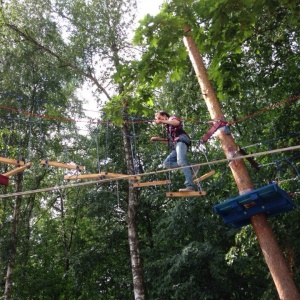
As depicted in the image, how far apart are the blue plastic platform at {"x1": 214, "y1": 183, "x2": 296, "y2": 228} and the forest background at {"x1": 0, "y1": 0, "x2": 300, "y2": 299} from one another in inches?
73.5

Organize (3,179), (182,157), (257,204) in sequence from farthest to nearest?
1. (182,157)
2. (3,179)
3. (257,204)

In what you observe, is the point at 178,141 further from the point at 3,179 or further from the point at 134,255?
the point at 134,255

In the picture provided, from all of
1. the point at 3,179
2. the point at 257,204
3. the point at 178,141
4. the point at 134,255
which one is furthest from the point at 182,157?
the point at 134,255

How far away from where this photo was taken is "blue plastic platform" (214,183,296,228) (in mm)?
4133

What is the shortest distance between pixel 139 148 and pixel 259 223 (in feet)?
25.3

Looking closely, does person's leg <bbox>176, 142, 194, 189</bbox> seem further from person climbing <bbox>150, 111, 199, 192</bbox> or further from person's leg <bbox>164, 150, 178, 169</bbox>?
person's leg <bbox>164, 150, 178, 169</bbox>

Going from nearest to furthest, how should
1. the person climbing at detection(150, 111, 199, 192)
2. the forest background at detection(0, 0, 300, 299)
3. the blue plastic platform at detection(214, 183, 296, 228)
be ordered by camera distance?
the blue plastic platform at detection(214, 183, 296, 228), the person climbing at detection(150, 111, 199, 192), the forest background at detection(0, 0, 300, 299)

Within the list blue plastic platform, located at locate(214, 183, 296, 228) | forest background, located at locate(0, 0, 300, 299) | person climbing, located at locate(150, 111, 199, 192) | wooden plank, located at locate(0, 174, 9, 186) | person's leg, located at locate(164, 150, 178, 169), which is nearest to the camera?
blue plastic platform, located at locate(214, 183, 296, 228)

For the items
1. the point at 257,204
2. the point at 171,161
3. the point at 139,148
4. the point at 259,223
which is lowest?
the point at 259,223

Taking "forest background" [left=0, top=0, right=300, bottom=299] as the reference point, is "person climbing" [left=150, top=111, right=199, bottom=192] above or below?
below

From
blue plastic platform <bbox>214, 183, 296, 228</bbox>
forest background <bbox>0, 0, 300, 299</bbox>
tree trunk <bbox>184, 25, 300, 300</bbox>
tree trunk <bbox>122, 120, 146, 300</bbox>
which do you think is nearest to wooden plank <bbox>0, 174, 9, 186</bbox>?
forest background <bbox>0, 0, 300, 299</bbox>

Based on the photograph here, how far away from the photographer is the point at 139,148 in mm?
11953

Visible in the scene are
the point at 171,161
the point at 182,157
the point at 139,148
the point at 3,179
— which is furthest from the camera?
the point at 139,148

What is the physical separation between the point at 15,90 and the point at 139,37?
791 centimetres
